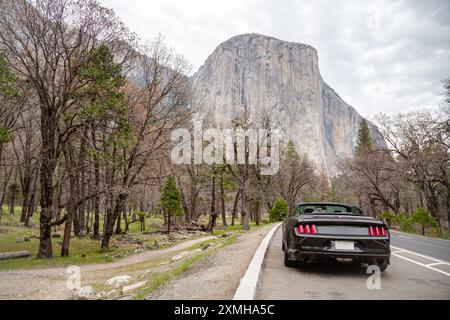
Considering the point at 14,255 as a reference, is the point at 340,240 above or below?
above

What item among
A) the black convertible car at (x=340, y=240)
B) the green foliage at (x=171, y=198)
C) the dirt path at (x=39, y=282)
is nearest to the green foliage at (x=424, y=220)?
the black convertible car at (x=340, y=240)

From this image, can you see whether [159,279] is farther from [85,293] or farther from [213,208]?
[213,208]

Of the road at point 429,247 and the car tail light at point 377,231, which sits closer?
the car tail light at point 377,231

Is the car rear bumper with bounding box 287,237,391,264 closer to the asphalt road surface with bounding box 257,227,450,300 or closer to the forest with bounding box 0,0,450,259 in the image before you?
the asphalt road surface with bounding box 257,227,450,300

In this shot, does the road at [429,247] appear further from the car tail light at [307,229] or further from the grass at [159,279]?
the grass at [159,279]

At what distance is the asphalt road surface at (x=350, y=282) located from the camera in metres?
4.98

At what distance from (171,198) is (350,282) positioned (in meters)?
31.6

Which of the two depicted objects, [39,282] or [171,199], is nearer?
[39,282]

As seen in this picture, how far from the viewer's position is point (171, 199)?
3600cm

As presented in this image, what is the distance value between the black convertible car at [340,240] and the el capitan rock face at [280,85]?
13299 centimetres

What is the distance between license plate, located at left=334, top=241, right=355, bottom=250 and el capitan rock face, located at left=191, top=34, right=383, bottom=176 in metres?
133

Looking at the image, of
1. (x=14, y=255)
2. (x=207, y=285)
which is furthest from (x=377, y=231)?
(x=14, y=255)
